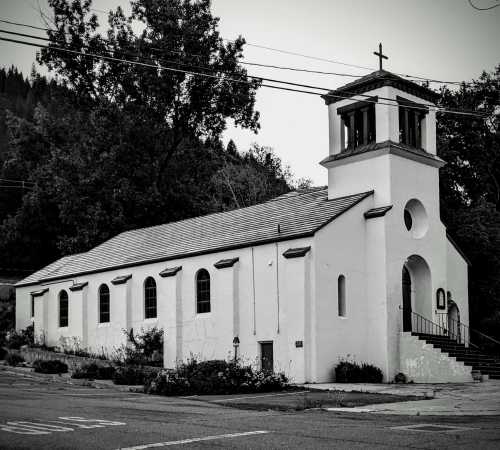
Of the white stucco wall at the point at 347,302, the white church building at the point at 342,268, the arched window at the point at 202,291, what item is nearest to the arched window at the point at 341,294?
the white church building at the point at 342,268

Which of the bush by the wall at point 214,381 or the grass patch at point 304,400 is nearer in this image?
the grass patch at point 304,400

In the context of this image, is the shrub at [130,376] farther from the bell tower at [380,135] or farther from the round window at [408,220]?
the round window at [408,220]

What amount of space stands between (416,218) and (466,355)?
625cm

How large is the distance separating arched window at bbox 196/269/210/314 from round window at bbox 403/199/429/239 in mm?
9344

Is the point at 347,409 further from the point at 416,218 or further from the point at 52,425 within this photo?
the point at 416,218

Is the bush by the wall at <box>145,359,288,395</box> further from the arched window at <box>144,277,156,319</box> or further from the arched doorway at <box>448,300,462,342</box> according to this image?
the arched window at <box>144,277,156,319</box>

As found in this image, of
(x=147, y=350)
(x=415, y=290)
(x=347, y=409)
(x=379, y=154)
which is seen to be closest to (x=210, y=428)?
(x=347, y=409)

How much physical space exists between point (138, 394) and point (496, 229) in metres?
21.5

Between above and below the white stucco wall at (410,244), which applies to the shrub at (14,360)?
below

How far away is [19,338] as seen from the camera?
45344 mm

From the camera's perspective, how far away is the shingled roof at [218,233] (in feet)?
103

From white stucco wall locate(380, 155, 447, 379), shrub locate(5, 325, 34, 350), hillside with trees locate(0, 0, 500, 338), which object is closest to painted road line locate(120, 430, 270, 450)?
white stucco wall locate(380, 155, 447, 379)

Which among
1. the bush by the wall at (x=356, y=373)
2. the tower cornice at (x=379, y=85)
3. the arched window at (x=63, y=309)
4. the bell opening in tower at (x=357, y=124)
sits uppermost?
the tower cornice at (x=379, y=85)

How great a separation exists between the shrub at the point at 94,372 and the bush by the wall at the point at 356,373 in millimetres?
8748
